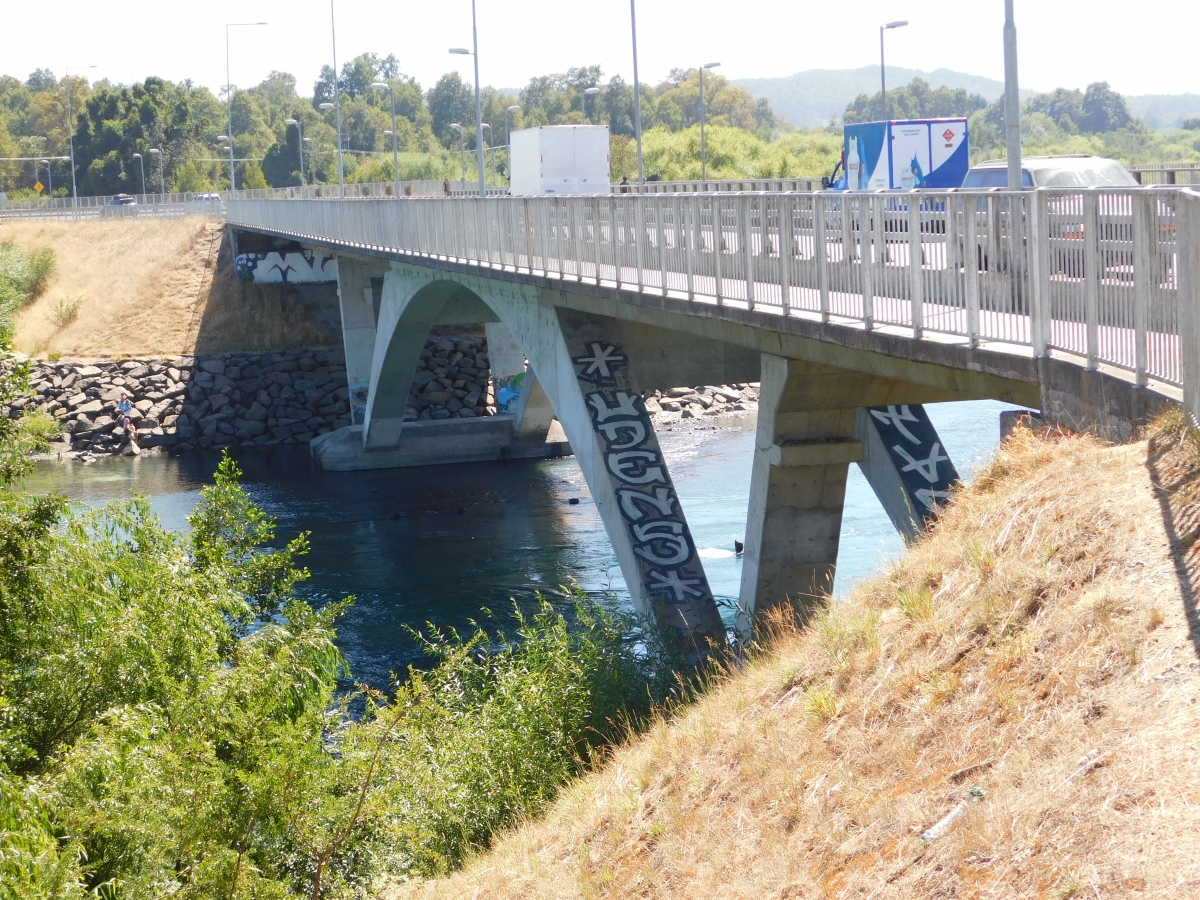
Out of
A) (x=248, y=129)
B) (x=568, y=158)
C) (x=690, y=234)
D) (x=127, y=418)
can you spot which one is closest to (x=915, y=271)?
(x=690, y=234)

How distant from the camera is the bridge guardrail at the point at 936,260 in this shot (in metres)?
9.19

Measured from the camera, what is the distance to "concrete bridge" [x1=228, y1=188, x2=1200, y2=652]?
9.82 m

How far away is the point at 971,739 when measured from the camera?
288 inches

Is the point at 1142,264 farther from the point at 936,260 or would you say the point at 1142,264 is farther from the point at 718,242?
the point at 718,242

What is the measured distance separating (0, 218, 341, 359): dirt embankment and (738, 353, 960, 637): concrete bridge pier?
4101 centimetres

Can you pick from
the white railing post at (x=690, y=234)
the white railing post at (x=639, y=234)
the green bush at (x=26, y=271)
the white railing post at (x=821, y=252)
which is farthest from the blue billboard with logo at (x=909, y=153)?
the green bush at (x=26, y=271)

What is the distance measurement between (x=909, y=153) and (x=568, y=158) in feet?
44.3

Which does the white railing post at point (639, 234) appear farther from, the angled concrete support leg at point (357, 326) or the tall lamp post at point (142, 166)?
the tall lamp post at point (142, 166)

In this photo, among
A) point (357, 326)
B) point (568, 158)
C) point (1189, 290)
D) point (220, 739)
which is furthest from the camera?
point (357, 326)

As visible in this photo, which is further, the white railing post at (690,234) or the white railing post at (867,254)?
the white railing post at (690,234)

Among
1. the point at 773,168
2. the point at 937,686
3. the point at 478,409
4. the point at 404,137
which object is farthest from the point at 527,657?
the point at 404,137

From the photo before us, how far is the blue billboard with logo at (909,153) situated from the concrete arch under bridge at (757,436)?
30.4ft

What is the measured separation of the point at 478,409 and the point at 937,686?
44.7m

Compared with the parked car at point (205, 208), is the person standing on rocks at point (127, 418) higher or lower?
lower
